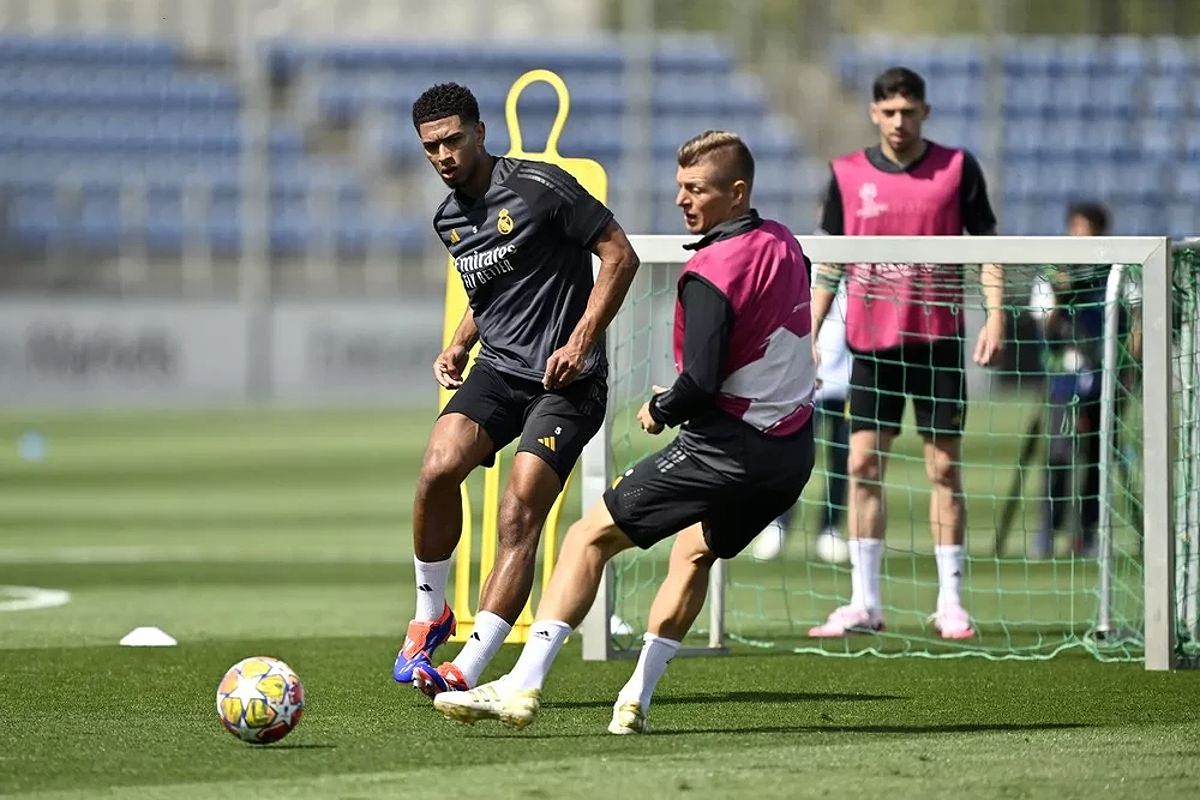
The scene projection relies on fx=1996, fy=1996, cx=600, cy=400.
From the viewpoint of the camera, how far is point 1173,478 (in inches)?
270

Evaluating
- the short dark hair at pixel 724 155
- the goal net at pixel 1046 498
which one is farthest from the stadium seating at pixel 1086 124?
the short dark hair at pixel 724 155

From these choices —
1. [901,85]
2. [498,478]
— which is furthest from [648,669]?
[901,85]

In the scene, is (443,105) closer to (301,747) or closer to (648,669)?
(648,669)

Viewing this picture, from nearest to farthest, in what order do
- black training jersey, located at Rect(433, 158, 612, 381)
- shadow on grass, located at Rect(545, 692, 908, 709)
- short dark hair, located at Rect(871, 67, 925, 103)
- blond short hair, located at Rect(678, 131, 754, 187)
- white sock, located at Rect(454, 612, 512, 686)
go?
blond short hair, located at Rect(678, 131, 754, 187), white sock, located at Rect(454, 612, 512, 686), black training jersey, located at Rect(433, 158, 612, 381), shadow on grass, located at Rect(545, 692, 908, 709), short dark hair, located at Rect(871, 67, 925, 103)

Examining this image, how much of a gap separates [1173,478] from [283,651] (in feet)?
10.6

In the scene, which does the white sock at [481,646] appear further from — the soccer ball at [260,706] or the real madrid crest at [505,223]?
the real madrid crest at [505,223]

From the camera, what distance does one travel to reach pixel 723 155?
5281 millimetres

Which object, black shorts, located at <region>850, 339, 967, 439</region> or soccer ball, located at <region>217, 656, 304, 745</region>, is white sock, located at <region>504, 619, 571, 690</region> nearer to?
soccer ball, located at <region>217, 656, 304, 745</region>

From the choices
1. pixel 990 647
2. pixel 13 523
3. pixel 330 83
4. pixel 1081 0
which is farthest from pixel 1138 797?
pixel 330 83

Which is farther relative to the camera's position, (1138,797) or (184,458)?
(184,458)

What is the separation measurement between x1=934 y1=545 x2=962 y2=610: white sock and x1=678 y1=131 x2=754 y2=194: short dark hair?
9.38ft

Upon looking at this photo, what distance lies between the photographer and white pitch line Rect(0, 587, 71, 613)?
8.77 meters

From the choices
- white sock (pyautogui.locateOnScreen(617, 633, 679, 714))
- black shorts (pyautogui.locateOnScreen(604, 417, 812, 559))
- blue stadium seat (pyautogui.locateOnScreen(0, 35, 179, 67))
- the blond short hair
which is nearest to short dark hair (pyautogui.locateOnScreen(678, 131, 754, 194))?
the blond short hair

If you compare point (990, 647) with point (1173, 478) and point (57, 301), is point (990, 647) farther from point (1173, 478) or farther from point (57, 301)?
point (57, 301)
